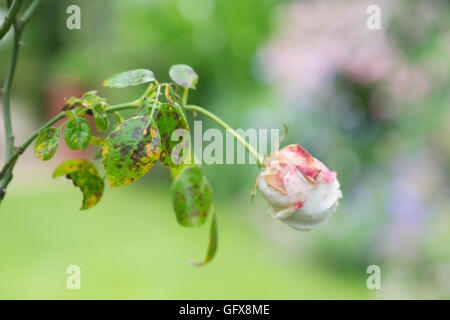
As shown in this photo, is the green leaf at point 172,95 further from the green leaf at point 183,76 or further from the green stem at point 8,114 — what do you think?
the green stem at point 8,114

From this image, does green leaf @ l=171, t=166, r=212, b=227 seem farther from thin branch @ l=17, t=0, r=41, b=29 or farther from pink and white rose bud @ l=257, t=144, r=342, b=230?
thin branch @ l=17, t=0, r=41, b=29

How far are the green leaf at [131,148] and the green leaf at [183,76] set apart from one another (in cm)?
5

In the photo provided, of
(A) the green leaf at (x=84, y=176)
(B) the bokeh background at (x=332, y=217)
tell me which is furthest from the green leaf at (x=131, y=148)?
(B) the bokeh background at (x=332, y=217)

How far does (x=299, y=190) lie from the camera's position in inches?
14.9

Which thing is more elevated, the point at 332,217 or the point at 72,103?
the point at 332,217

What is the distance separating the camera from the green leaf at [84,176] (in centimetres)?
45

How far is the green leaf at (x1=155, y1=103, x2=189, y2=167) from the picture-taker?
14.1 inches

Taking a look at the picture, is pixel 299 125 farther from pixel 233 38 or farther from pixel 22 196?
pixel 22 196

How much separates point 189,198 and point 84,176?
4.3 inches

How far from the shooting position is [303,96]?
2.41 m

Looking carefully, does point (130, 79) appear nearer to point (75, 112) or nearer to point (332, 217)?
point (75, 112)

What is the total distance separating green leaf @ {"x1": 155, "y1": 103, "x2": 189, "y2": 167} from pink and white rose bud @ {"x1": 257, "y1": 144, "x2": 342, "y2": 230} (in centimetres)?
8

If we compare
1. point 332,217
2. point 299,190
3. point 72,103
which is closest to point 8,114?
point 72,103

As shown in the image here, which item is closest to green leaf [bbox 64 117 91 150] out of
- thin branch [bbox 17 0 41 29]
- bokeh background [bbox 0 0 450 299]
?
thin branch [bbox 17 0 41 29]
